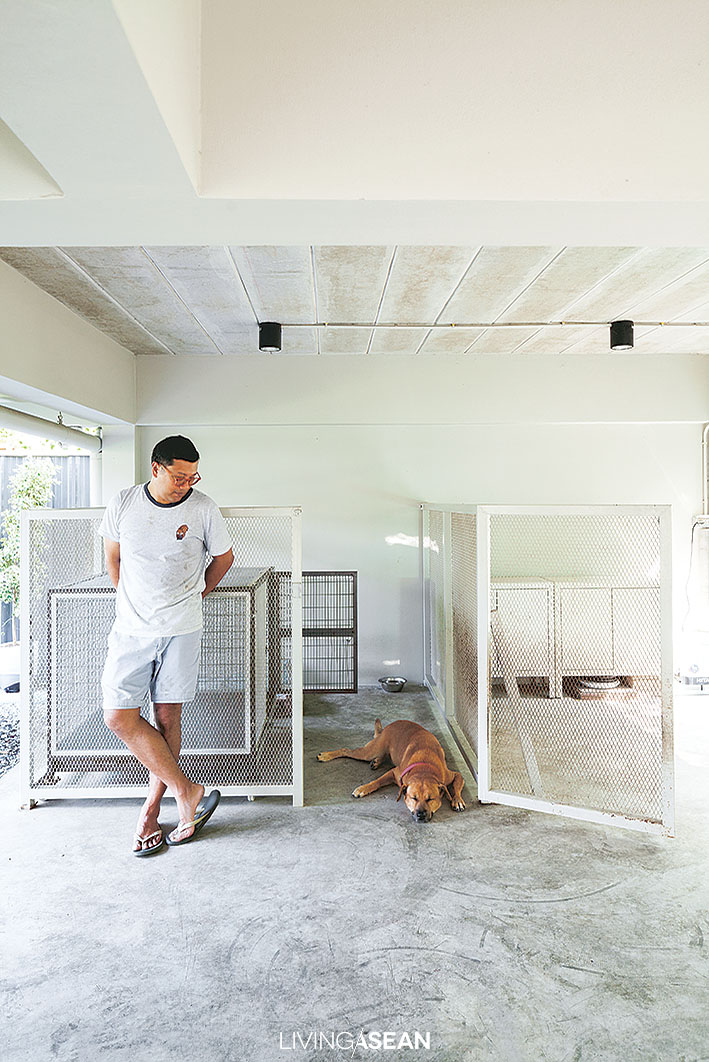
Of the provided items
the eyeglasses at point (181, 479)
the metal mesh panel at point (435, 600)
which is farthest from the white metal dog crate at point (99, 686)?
the metal mesh panel at point (435, 600)

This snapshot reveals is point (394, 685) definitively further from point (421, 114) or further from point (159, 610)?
point (421, 114)

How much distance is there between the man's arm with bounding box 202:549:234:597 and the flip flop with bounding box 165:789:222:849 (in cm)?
92

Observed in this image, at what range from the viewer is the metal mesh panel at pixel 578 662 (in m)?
3.35

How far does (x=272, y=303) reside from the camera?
12.4 ft

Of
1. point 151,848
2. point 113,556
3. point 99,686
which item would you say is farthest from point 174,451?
point 151,848

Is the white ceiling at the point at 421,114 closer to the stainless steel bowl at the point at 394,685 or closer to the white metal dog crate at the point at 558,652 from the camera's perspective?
the white metal dog crate at the point at 558,652

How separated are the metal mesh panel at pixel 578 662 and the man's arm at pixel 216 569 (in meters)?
1.34

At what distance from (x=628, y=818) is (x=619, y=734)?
1073mm

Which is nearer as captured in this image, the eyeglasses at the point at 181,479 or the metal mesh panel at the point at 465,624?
the eyeglasses at the point at 181,479

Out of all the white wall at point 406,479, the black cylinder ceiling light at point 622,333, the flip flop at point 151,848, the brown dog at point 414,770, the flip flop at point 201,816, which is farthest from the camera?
the white wall at point 406,479

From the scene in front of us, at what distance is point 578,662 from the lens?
15.1 feet

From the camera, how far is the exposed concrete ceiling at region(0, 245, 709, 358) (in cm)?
306

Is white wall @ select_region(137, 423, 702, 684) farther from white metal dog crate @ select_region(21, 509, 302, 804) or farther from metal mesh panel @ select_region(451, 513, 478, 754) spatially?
white metal dog crate @ select_region(21, 509, 302, 804)

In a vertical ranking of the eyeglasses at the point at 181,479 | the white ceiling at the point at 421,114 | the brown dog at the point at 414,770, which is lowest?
the brown dog at the point at 414,770
